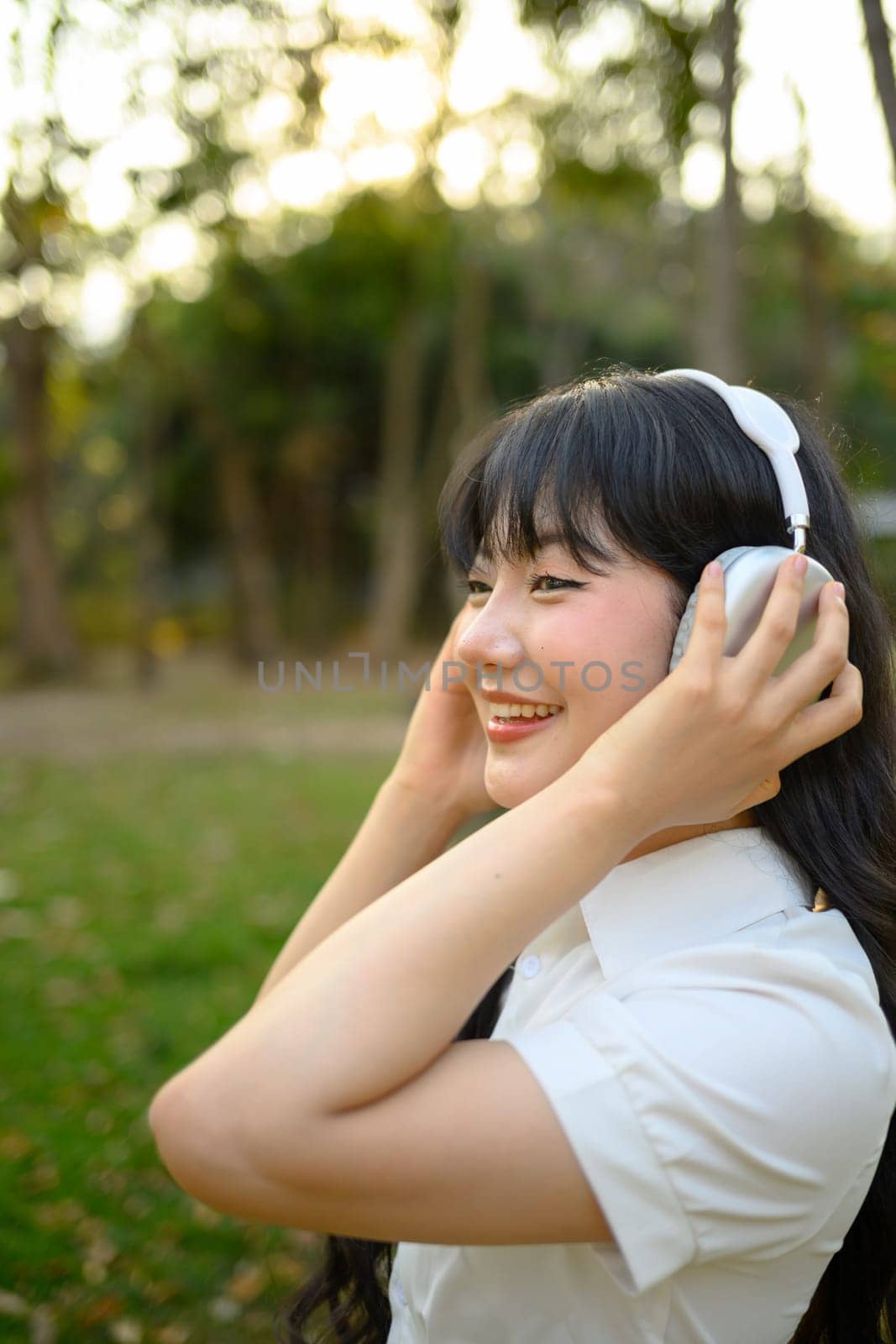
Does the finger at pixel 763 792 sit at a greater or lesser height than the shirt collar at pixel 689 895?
greater

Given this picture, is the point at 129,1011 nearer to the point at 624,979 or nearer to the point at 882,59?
the point at 624,979

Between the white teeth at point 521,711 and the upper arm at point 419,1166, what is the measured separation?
46cm

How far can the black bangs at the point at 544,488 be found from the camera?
1.41 metres

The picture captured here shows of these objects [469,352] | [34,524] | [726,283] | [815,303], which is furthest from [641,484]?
[34,524]

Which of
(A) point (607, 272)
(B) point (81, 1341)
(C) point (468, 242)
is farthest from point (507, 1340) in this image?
(A) point (607, 272)

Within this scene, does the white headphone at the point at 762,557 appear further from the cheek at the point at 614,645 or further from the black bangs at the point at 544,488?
the black bangs at the point at 544,488

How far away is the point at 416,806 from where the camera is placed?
1808 millimetres

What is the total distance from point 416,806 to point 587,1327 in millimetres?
779

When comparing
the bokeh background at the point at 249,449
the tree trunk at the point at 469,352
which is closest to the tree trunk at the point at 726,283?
the bokeh background at the point at 249,449

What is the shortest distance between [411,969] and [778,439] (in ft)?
2.62

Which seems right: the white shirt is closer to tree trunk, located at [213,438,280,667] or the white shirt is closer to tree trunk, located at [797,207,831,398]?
tree trunk, located at [797,207,831,398]

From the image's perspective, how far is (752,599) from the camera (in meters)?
1.26

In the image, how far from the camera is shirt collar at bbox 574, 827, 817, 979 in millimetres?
1362

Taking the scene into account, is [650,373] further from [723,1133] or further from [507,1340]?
[507,1340]
